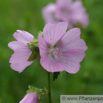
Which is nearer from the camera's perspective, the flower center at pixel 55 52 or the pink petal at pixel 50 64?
the pink petal at pixel 50 64

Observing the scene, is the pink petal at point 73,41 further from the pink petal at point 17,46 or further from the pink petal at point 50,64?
the pink petal at point 17,46

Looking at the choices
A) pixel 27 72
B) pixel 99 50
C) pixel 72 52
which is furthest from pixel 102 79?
pixel 72 52

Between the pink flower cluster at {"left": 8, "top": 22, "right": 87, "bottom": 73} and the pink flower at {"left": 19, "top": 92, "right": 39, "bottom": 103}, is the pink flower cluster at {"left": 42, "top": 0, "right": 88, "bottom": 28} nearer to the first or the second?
the pink flower cluster at {"left": 8, "top": 22, "right": 87, "bottom": 73}

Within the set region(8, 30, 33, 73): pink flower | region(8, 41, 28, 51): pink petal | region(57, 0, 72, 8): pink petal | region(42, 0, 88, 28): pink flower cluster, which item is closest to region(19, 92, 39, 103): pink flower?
region(8, 30, 33, 73): pink flower

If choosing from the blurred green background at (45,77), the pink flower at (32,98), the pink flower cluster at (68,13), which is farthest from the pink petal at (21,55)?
the pink flower cluster at (68,13)

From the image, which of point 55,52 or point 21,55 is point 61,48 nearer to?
point 55,52

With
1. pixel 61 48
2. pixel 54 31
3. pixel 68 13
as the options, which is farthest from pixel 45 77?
pixel 54 31
